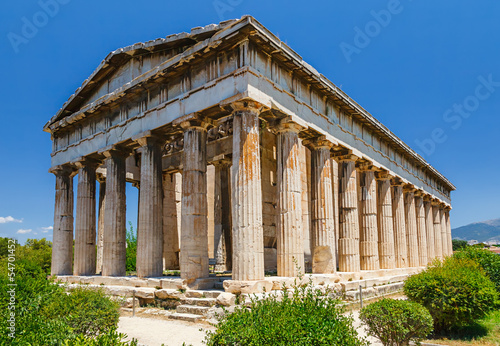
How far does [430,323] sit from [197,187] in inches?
330

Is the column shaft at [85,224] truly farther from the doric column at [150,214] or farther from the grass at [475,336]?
the grass at [475,336]

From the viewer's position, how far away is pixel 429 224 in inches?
1212

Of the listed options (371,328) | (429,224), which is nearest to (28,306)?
(371,328)

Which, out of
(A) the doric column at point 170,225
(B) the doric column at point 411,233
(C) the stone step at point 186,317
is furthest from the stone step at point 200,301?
(B) the doric column at point 411,233

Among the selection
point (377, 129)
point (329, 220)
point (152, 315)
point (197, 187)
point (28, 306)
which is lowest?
point (152, 315)

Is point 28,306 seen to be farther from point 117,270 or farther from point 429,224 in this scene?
point 429,224

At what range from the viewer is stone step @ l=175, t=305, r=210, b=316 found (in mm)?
11883

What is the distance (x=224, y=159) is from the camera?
19641 mm

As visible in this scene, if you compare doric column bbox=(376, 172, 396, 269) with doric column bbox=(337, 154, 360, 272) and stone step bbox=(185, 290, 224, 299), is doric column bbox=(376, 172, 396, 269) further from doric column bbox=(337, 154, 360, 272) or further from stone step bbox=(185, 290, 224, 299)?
stone step bbox=(185, 290, 224, 299)

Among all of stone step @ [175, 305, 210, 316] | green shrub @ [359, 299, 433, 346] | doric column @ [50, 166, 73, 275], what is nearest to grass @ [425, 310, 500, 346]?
green shrub @ [359, 299, 433, 346]

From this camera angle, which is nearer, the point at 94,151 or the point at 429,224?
the point at 94,151

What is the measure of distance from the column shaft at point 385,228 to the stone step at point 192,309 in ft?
43.1

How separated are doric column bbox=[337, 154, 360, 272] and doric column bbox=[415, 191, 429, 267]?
1166cm

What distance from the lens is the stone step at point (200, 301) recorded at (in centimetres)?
1205
